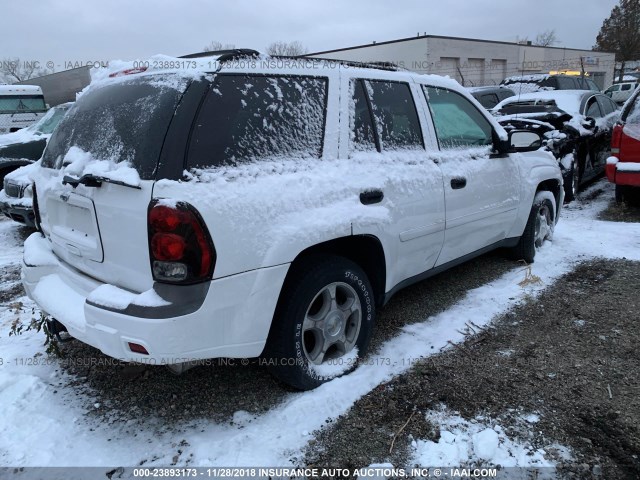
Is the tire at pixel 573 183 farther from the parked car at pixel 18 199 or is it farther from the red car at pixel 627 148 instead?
the parked car at pixel 18 199

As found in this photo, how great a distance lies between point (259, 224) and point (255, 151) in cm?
39

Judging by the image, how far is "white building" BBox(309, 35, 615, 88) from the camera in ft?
104

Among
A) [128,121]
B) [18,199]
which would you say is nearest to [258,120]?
[128,121]

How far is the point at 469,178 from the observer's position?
12.4ft

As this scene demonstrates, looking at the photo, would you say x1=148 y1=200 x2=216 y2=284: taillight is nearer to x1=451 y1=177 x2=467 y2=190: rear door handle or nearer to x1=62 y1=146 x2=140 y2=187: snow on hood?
x1=62 y1=146 x2=140 y2=187: snow on hood

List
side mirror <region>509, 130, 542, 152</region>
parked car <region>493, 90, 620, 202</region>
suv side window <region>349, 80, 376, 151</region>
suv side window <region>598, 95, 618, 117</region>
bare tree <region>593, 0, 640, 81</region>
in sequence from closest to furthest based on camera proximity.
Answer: suv side window <region>349, 80, 376, 151</region>
side mirror <region>509, 130, 542, 152</region>
parked car <region>493, 90, 620, 202</region>
suv side window <region>598, 95, 618, 117</region>
bare tree <region>593, 0, 640, 81</region>

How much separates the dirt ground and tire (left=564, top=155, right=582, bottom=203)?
362 cm

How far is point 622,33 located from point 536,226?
47.8 metres

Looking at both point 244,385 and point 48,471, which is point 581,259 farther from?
point 48,471

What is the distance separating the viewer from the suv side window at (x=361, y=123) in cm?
300

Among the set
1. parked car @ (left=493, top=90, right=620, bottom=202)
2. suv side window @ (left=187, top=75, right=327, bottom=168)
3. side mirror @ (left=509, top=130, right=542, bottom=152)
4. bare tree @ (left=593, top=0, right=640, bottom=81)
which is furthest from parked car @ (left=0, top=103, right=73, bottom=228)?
bare tree @ (left=593, top=0, right=640, bottom=81)

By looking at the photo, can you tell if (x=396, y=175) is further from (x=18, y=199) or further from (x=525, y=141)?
(x=18, y=199)

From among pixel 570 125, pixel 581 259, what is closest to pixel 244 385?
pixel 581 259

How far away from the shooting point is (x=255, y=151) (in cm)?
249
